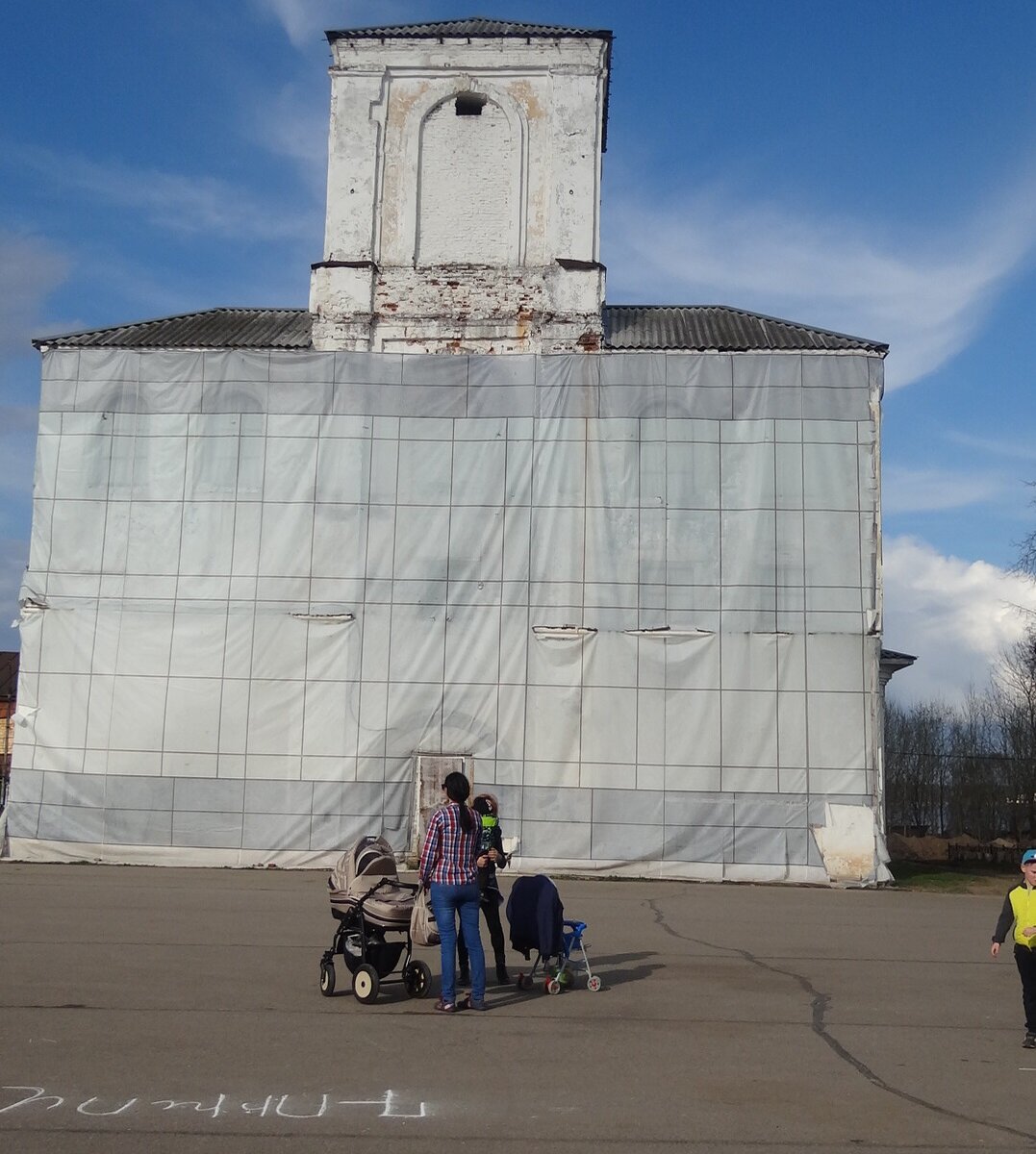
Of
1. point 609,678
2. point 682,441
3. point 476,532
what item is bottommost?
point 609,678

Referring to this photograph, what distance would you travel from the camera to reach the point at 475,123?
2488 centimetres

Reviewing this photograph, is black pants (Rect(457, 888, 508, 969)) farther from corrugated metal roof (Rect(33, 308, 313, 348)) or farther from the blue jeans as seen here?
corrugated metal roof (Rect(33, 308, 313, 348))

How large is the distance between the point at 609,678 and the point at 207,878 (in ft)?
24.6

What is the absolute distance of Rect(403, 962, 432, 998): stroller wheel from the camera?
917cm

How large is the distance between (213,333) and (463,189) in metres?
5.80

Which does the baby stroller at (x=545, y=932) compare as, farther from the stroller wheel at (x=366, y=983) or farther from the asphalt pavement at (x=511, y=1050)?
the stroller wheel at (x=366, y=983)

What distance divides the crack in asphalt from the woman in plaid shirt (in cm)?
242

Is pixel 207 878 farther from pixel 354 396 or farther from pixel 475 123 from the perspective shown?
pixel 475 123

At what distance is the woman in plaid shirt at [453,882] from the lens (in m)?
8.67

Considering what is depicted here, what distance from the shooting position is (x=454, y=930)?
871 centimetres

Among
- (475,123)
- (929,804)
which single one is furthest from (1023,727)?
(475,123)

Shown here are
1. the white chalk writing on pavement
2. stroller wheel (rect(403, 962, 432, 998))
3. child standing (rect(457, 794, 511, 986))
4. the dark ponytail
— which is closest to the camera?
the white chalk writing on pavement

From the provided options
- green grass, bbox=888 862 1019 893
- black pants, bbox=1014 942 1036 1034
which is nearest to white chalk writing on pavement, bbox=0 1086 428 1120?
black pants, bbox=1014 942 1036 1034

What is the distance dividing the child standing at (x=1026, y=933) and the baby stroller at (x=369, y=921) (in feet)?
13.7
